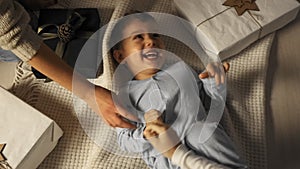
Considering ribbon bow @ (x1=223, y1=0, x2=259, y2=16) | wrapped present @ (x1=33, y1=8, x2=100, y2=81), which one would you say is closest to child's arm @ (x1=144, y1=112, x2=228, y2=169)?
wrapped present @ (x1=33, y1=8, x2=100, y2=81)

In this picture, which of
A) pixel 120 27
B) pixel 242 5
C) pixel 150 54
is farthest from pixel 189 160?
pixel 242 5

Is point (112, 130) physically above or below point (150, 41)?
below

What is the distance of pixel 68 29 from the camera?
1.04m

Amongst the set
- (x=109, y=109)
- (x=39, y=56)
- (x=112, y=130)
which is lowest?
(x=112, y=130)

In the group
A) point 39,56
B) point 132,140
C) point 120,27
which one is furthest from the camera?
point 120,27

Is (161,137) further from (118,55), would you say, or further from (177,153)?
(118,55)

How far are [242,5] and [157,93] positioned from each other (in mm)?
354

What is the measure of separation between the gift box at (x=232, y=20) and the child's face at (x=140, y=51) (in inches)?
5.8

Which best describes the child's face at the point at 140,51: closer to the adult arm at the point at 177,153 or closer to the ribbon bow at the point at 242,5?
the adult arm at the point at 177,153

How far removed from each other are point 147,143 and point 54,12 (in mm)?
449

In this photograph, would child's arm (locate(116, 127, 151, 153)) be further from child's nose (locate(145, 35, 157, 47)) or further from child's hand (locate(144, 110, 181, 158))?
child's nose (locate(145, 35, 157, 47))

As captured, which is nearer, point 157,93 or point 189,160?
point 189,160

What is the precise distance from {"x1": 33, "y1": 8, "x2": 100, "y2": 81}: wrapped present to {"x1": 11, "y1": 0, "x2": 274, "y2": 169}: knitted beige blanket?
0.19 ft

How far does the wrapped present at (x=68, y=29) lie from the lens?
103 centimetres
